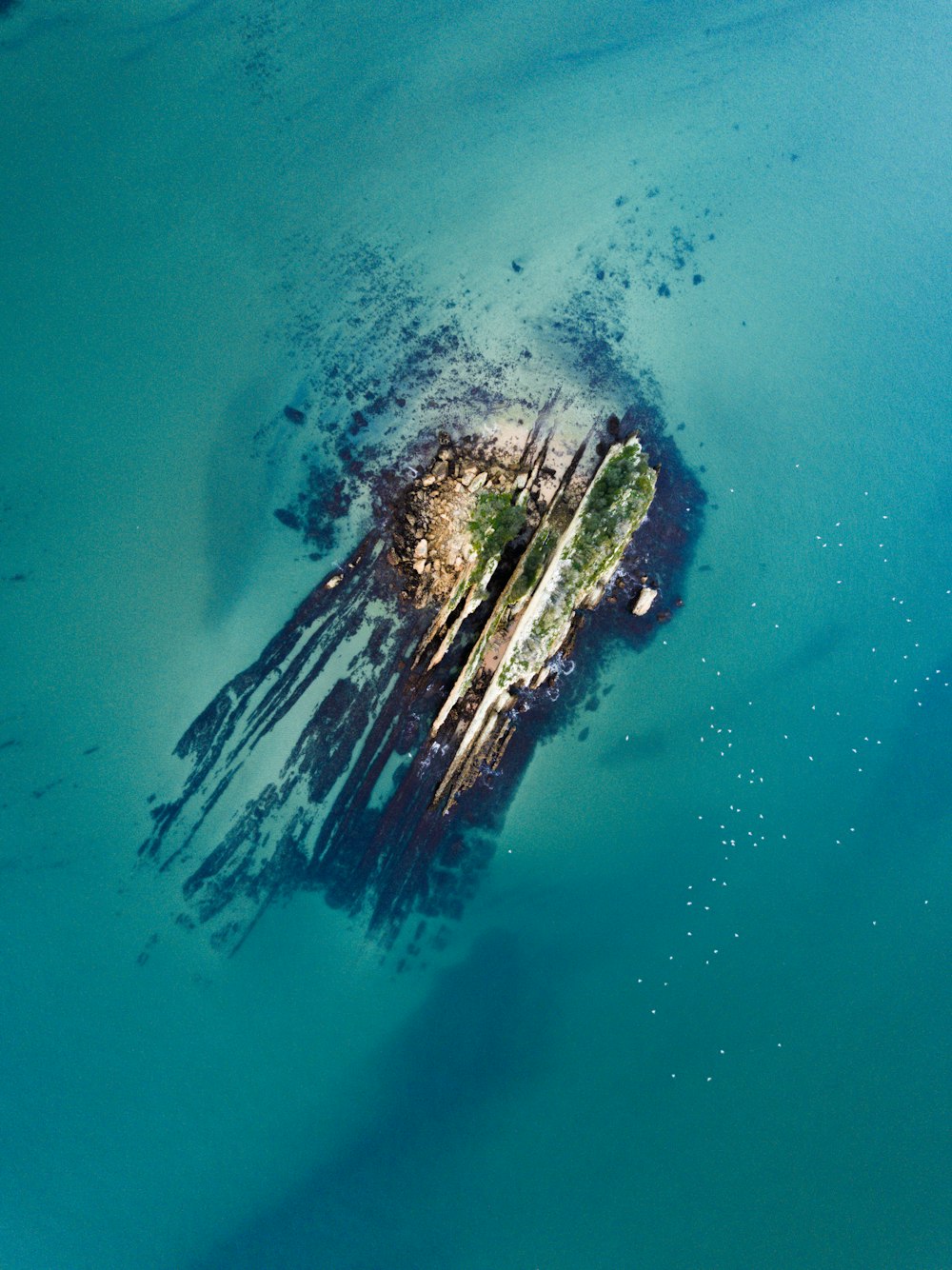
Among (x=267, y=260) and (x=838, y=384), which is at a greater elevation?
(x=267, y=260)

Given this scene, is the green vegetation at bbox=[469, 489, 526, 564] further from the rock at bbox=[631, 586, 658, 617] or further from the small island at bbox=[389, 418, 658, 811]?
the rock at bbox=[631, 586, 658, 617]

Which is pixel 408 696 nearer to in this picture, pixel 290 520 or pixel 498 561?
pixel 498 561

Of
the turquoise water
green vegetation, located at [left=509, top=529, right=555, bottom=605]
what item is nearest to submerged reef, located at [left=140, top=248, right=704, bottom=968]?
green vegetation, located at [left=509, top=529, right=555, bottom=605]

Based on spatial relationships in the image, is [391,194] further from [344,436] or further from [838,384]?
[838,384]

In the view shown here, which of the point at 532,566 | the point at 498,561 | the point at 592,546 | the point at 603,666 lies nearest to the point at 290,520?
the point at 498,561

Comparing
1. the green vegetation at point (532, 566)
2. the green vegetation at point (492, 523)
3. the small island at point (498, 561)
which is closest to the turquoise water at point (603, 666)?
the small island at point (498, 561)

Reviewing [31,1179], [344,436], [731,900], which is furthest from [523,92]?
[31,1179]
